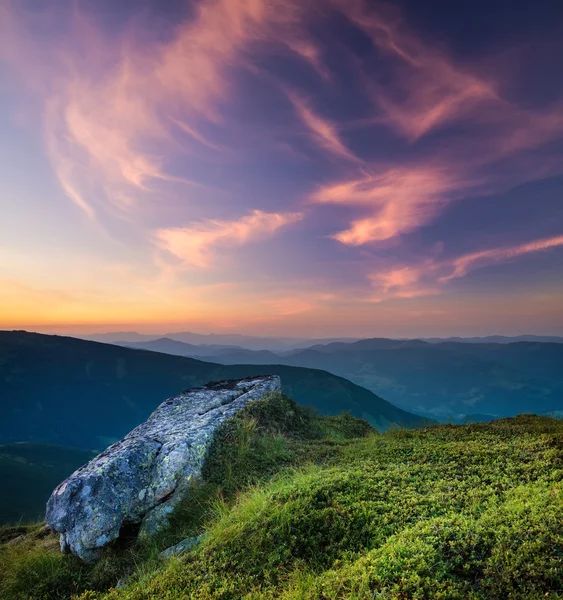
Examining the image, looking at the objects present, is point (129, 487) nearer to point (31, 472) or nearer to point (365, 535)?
point (365, 535)

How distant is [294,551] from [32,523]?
1430 cm

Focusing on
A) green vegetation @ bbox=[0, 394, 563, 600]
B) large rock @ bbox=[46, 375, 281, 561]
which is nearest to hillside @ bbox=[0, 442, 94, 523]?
large rock @ bbox=[46, 375, 281, 561]

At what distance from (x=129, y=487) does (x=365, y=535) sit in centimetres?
694

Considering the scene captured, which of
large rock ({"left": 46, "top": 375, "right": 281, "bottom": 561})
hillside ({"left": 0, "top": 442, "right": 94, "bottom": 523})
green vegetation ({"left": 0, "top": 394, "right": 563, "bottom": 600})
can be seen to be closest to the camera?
green vegetation ({"left": 0, "top": 394, "right": 563, "bottom": 600})

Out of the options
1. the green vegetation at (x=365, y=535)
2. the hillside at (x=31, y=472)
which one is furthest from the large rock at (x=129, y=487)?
the hillside at (x=31, y=472)

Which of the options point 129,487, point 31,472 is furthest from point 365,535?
point 31,472

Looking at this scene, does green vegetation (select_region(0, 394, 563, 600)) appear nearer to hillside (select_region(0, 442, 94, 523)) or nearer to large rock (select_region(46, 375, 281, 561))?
large rock (select_region(46, 375, 281, 561))

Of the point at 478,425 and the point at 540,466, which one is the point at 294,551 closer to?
the point at 540,466

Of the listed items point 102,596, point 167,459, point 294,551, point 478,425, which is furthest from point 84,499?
point 478,425

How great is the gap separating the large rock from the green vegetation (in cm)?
48

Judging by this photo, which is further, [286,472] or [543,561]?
[286,472]

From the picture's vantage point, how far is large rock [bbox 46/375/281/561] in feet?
29.3

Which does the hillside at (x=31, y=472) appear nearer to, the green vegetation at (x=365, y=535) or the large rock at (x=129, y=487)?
the large rock at (x=129, y=487)

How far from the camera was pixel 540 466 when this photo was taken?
24.0 feet
